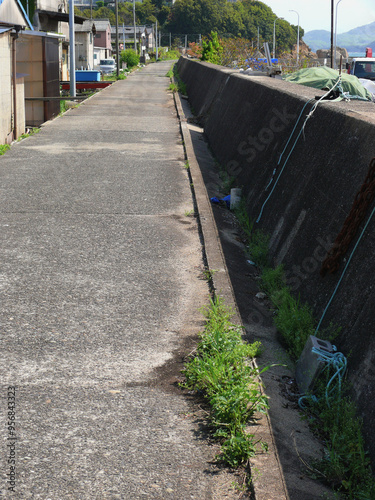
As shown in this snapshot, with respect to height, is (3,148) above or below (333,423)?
above

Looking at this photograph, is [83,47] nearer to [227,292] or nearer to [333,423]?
[227,292]

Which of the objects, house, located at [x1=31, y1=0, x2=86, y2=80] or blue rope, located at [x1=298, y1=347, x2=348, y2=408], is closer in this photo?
blue rope, located at [x1=298, y1=347, x2=348, y2=408]

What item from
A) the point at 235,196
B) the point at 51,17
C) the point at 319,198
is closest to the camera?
the point at 319,198

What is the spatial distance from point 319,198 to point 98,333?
2292mm

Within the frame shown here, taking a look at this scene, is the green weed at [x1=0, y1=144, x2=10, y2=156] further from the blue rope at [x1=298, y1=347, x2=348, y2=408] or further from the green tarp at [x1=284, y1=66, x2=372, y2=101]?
the blue rope at [x1=298, y1=347, x2=348, y2=408]

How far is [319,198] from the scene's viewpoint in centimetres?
551

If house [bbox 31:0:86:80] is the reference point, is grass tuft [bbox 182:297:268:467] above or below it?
below

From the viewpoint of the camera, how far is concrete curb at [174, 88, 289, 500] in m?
3.16

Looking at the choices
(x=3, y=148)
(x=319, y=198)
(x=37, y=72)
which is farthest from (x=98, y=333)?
(x=37, y=72)

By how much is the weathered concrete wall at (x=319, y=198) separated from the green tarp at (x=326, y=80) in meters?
4.34

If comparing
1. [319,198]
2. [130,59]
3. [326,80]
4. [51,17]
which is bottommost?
[319,198]

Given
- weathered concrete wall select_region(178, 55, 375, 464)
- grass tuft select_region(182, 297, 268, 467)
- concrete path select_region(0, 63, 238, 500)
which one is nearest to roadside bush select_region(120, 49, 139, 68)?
concrete path select_region(0, 63, 238, 500)

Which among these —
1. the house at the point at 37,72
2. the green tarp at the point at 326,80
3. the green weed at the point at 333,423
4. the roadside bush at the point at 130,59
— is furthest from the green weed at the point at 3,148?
the roadside bush at the point at 130,59

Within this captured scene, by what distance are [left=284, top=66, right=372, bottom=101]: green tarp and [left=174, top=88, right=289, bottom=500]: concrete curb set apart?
146 inches
